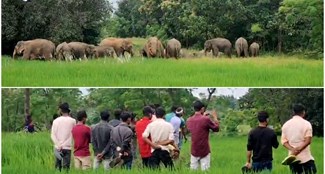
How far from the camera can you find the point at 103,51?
11.6m

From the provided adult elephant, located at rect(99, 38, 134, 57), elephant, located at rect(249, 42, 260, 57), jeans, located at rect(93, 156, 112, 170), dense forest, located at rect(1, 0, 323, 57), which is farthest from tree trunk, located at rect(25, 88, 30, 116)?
jeans, located at rect(93, 156, 112, 170)

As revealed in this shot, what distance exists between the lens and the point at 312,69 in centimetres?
1002

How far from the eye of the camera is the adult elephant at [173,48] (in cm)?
1152

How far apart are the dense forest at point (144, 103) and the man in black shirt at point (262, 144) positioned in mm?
6749

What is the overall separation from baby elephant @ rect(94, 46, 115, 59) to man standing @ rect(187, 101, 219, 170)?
148 inches

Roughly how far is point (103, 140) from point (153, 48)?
12.0 feet

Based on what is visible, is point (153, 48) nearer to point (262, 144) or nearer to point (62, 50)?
point (62, 50)

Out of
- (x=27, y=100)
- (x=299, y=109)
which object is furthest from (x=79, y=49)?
(x=27, y=100)

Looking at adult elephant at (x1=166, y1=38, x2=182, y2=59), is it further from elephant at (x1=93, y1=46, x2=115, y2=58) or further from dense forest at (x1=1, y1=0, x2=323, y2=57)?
elephant at (x1=93, y1=46, x2=115, y2=58)

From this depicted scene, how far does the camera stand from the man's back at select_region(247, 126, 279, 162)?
758cm

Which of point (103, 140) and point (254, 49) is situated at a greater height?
point (254, 49)

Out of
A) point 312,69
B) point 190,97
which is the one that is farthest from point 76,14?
point 190,97

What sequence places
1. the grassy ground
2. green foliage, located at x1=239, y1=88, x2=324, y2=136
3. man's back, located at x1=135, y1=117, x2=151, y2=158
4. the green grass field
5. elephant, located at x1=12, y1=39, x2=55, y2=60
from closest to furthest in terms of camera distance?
the green grass field, man's back, located at x1=135, y1=117, x2=151, y2=158, the grassy ground, elephant, located at x1=12, y1=39, x2=55, y2=60, green foliage, located at x1=239, y1=88, x2=324, y2=136

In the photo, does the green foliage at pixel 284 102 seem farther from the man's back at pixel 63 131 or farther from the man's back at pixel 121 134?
the man's back at pixel 63 131
